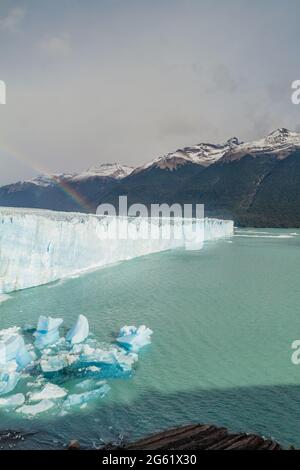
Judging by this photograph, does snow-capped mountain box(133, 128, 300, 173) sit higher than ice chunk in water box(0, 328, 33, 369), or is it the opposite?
snow-capped mountain box(133, 128, 300, 173)

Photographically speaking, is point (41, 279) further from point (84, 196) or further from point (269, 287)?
point (84, 196)

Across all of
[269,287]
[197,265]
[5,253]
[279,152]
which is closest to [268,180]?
[279,152]

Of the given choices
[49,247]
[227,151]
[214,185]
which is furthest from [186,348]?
[227,151]

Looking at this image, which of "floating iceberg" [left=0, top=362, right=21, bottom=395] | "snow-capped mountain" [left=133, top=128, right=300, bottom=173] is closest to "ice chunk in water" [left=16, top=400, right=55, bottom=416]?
"floating iceberg" [left=0, top=362, right=21, bottom=395]

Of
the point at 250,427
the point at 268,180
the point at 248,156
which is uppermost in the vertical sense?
the point at 248,156

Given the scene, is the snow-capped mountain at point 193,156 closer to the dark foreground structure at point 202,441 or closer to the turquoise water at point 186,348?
the turquoise water at point 186,348

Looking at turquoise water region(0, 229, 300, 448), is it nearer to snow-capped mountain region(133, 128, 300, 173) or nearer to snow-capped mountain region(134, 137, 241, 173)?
snow-capped mountain region(133, 128, 300, 173)
